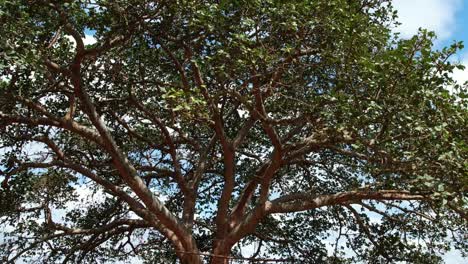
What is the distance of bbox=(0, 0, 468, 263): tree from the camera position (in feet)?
22.0

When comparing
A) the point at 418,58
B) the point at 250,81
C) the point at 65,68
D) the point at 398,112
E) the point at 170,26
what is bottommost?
the point at 398,112

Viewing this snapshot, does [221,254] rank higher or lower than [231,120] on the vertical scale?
lower

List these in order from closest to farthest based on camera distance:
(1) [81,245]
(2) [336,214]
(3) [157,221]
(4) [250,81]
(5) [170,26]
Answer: (4) [250,81]
(5) [170,26]
(3) [157,221]
(1) [81,245]
(2) [336,214]

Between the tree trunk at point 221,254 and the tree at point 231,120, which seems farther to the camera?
the tree trunk at point 221,254

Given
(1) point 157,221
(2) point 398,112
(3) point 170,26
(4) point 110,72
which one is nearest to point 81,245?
(1) point 157,221

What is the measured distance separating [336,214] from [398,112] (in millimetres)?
5766

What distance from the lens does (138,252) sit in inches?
478

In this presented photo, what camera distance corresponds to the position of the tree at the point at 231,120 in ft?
22.0

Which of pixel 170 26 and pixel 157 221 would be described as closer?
pixel 170 26

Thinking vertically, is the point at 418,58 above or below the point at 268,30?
below

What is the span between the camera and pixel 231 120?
1171cm

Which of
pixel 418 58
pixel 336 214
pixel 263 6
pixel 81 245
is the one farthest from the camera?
pixel 336 214

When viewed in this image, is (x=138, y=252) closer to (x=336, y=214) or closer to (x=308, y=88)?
(x=336, y=214)

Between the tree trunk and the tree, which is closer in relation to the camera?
the tree
